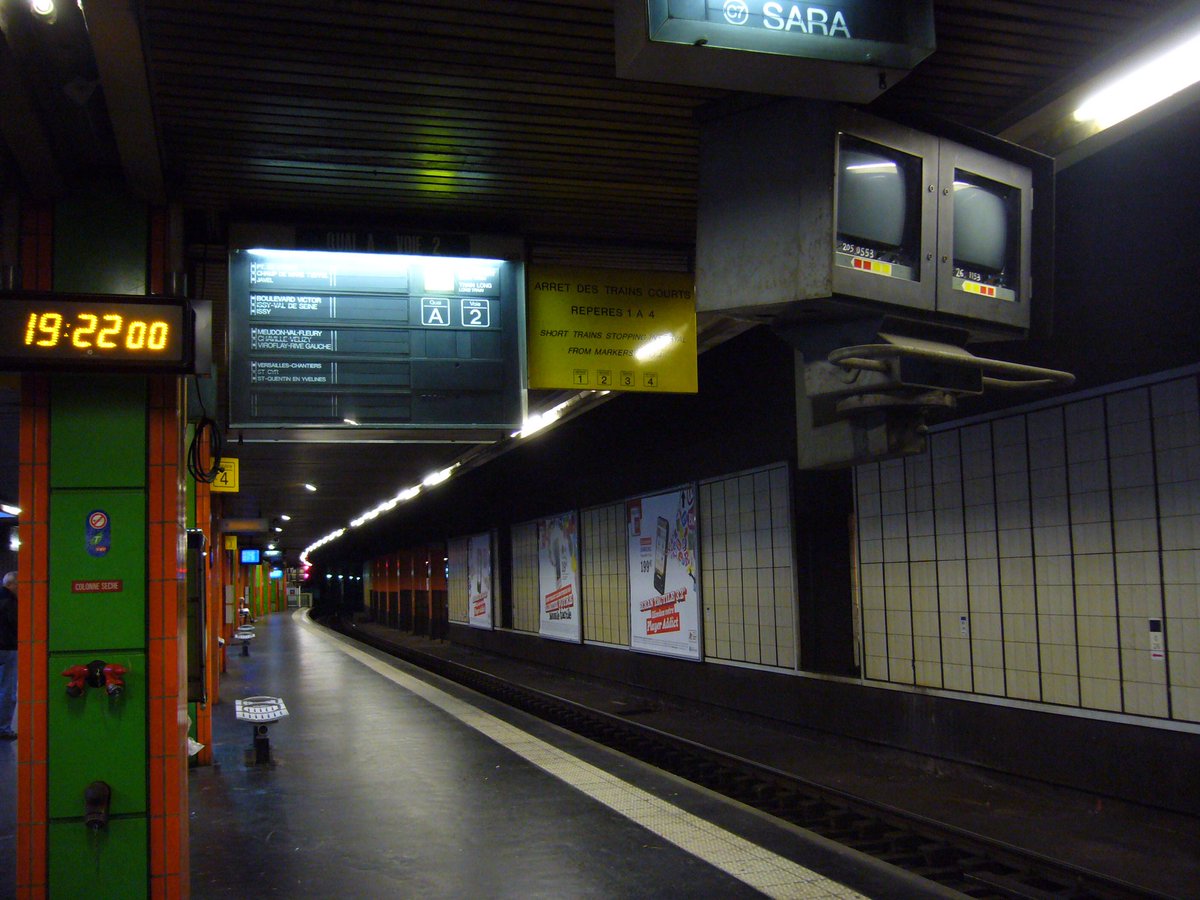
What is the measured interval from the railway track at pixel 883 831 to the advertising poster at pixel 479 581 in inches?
430

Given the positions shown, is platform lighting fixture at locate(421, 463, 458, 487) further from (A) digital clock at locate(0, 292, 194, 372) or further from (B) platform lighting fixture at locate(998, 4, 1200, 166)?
(B) platform lighting fixture at locate(998, 4, 1200, 166)

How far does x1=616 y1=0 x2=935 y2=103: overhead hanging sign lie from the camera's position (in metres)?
2.95

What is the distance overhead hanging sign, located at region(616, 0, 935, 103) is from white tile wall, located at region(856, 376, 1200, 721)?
390cm

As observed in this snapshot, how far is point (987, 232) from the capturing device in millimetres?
3957

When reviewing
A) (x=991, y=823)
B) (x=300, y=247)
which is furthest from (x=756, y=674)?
(x=300, y=247)

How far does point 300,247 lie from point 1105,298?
531cm

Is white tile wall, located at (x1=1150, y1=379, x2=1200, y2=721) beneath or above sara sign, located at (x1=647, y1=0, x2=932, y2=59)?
beneath

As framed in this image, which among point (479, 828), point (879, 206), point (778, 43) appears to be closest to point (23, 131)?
point (778, 43)

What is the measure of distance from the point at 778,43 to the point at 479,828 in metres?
4.77

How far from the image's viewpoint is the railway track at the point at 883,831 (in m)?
5.25

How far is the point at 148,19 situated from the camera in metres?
3.48

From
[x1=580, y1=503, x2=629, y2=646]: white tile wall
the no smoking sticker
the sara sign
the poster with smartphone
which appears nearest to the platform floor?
the no smoking sticker

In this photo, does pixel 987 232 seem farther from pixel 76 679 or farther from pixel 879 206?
pixel 76 679

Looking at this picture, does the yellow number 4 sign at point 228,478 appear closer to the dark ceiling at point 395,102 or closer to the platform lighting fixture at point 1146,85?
the dark ceiling at point 395,102
